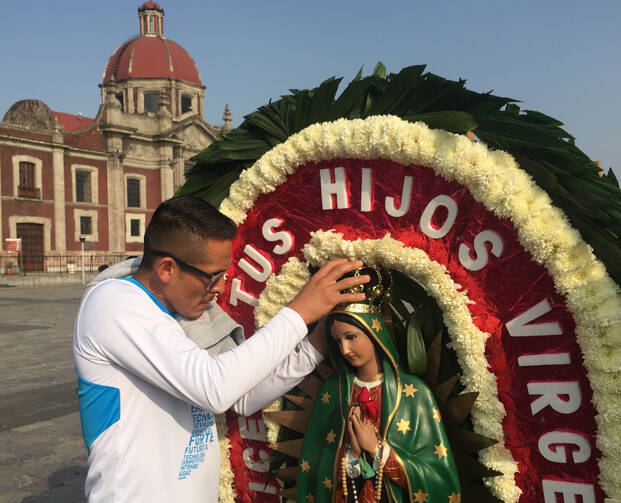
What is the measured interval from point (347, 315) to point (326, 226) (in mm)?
504

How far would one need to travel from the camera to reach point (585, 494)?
200cm

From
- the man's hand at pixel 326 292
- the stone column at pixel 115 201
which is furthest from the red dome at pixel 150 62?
the man's hand at pixel 326 292

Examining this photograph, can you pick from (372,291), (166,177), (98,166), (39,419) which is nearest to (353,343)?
(372,291)

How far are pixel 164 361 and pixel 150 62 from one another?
45335 mm

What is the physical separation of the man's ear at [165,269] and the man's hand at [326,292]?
42 centimetres

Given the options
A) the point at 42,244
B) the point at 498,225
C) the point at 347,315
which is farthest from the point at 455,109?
the point at 42,244

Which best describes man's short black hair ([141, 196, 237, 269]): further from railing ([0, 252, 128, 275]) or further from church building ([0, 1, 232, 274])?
railing ([0, 252, 128, 275])

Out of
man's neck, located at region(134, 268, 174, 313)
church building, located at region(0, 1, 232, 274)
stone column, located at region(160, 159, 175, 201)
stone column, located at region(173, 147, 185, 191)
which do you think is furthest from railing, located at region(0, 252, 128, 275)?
man's neck, located at region(134, 268, 174, 313)

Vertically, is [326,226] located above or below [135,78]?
below

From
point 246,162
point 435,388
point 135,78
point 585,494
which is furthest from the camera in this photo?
point 135,78

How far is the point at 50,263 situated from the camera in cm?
3231

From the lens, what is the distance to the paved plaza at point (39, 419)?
454 centimetres

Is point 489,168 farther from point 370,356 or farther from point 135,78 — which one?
point 135,78

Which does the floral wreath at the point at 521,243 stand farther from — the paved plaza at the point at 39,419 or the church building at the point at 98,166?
the church building at the point at 98,166
